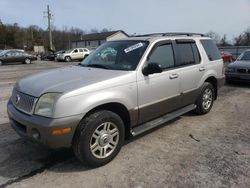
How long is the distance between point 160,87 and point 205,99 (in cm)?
204

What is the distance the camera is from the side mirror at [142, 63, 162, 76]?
419 cm

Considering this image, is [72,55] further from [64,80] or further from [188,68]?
[64,80]

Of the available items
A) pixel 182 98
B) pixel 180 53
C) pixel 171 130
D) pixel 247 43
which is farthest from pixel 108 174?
pixel 247 43

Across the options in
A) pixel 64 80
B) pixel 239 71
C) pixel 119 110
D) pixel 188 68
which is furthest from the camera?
pixel 239 71

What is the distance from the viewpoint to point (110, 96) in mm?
3736

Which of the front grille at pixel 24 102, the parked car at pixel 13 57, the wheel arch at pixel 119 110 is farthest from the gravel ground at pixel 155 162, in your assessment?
the parked car at pixel 13 57

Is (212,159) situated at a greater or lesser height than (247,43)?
lesser

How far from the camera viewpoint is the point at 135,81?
4117 millimetres

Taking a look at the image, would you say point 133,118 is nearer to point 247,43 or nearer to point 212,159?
point 212,159

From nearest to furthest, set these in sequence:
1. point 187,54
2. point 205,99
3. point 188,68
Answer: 1. point 188,68
2. point 187,54
3. point 205,99

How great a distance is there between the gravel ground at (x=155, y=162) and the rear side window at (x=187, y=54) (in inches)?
51.9

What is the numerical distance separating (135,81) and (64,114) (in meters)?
1.30

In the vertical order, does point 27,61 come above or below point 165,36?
below

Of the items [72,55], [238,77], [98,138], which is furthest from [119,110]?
[72,55]
